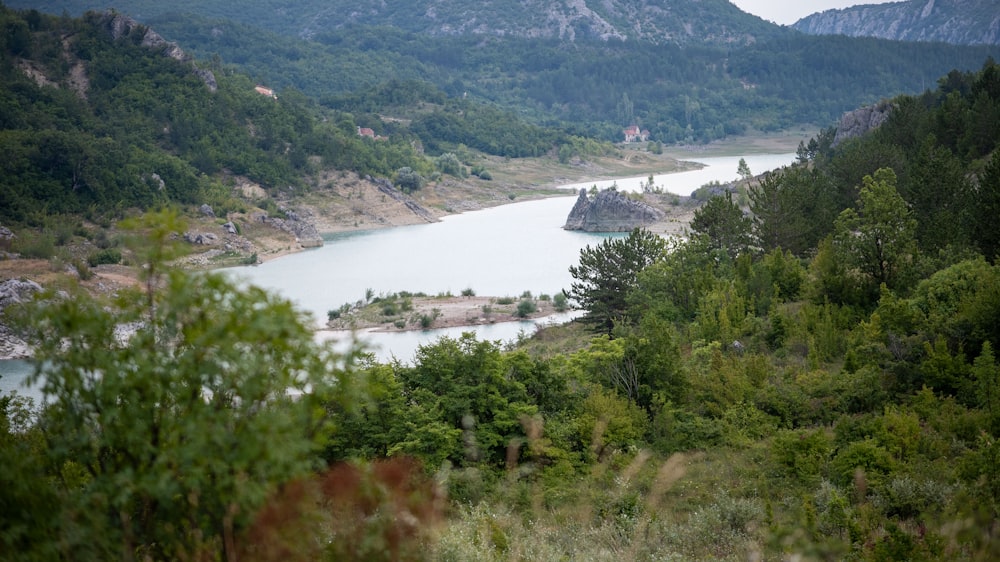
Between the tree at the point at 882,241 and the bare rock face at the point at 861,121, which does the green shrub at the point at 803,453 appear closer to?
the tree at the point at 882,241

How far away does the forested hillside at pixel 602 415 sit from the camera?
14.6 ft

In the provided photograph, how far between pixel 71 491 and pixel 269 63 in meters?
161

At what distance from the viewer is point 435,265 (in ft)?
190

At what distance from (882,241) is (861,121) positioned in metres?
43.6

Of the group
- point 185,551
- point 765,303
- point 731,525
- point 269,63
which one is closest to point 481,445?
point 731,525

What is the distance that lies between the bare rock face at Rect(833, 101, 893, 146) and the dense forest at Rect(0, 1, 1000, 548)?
1821 cm

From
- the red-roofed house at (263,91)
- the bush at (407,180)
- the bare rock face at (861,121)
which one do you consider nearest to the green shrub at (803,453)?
the bare rock face at (861,121)

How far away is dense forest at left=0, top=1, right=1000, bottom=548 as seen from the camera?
176 inches

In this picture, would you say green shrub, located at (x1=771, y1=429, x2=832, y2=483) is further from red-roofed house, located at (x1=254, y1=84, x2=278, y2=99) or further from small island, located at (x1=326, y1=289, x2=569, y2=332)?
red-roofed house, located at (x1=254, y1=84, x2=278, y2=99)

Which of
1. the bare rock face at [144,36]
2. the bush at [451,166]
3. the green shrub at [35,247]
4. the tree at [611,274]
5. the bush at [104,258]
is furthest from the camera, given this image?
the bush at [451,166]

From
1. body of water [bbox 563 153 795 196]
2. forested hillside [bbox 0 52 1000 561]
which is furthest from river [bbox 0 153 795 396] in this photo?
body of water [bbox 563 153 795 196]

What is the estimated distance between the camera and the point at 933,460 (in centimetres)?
1155

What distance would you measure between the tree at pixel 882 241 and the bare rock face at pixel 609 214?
1889 inches

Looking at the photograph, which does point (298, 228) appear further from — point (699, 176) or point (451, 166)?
point (699, 176)
